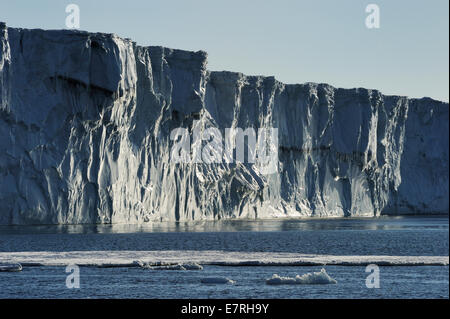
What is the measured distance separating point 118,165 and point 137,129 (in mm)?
3249

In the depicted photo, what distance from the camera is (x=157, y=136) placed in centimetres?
5119

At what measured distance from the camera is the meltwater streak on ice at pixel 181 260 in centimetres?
2566

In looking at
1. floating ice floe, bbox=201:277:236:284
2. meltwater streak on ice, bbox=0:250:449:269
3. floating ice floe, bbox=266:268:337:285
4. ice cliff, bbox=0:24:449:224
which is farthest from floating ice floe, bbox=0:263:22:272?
ice cliff, bbox=0:24:449:224

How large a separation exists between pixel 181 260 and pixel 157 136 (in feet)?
81.2

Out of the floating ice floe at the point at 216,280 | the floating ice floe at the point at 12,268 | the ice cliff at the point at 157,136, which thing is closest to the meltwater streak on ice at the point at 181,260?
the floating ice floe at the point at 12,268

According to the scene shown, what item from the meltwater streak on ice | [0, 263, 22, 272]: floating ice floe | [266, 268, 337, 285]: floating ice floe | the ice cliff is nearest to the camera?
[266, 268, 337, 285]: floating ice floe

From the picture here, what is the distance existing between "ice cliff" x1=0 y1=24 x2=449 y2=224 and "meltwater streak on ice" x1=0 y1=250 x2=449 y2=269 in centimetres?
1511

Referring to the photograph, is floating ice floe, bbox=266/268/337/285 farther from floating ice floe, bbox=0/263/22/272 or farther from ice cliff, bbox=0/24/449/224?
ice cliff, bbox=0/24/449/224

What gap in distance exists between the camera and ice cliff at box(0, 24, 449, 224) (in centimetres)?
4338

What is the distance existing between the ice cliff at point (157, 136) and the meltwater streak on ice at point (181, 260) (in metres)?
15.1

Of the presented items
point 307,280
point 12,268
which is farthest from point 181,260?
point 307,280

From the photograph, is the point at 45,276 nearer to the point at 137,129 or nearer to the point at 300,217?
the point at 137,129

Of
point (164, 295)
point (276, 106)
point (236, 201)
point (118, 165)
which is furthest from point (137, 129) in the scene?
point (164, 295)

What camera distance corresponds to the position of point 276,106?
66.1m
